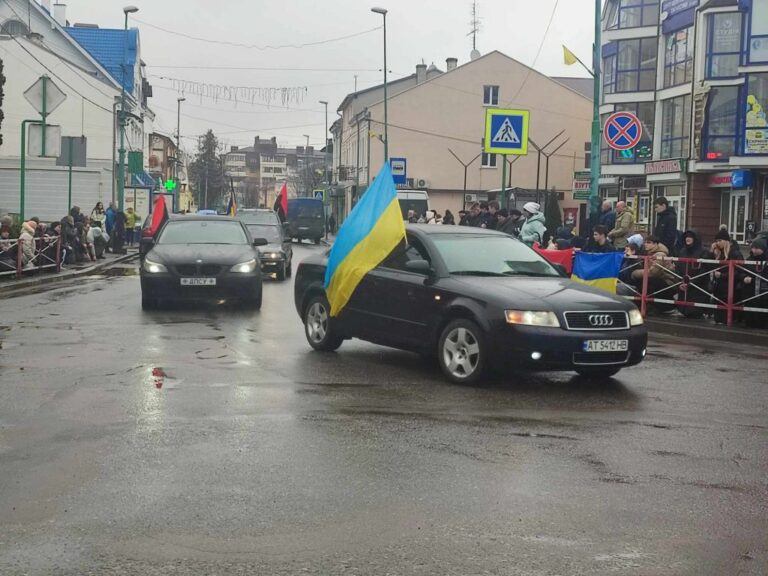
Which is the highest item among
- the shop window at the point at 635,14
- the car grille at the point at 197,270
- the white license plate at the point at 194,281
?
the shop window at the point at 635,14

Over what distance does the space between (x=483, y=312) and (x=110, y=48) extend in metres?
64.2

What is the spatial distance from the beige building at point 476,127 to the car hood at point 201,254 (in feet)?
159

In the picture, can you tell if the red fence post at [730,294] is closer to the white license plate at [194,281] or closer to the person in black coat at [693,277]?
the person in black coat at [693,277]

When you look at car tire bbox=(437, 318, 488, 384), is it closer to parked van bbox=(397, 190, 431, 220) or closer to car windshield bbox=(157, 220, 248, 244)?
car windshield bbox=(157, 220, 248, 244)

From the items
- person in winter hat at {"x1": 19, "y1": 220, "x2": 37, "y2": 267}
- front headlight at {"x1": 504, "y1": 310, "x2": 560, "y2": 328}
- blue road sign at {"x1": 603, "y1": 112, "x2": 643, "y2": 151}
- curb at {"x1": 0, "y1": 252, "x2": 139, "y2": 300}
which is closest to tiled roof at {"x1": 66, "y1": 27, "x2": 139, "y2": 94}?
curb at {"x1": 0, "y1": 252, "x2": 139, "y2": 300}

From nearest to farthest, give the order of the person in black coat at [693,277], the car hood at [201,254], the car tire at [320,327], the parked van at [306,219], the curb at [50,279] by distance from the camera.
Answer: the car tire at [320,327]
the person in black coat at [693,277]
the car hood at [201,254]
the curb at [50,279]
the parked van at [306,219]

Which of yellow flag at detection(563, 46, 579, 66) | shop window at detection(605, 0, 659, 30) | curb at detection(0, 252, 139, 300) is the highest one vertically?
shop window at detection(605, 0, 659, 30)

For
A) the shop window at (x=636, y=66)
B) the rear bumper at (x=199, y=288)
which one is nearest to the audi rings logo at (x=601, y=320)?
the rear bumper at (x=199, y=288)

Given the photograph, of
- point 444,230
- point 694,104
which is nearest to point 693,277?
point 444,230

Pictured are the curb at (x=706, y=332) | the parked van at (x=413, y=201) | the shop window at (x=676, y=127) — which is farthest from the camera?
the parked van at (x=413, y=201)

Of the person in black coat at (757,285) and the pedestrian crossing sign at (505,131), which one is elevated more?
the pedestrian crossing sign at (505,131)

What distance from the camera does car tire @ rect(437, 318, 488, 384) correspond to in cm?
900

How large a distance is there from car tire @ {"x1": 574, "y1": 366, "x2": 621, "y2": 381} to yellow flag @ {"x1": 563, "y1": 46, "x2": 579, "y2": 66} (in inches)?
615

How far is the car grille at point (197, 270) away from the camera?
1538 centimetres
